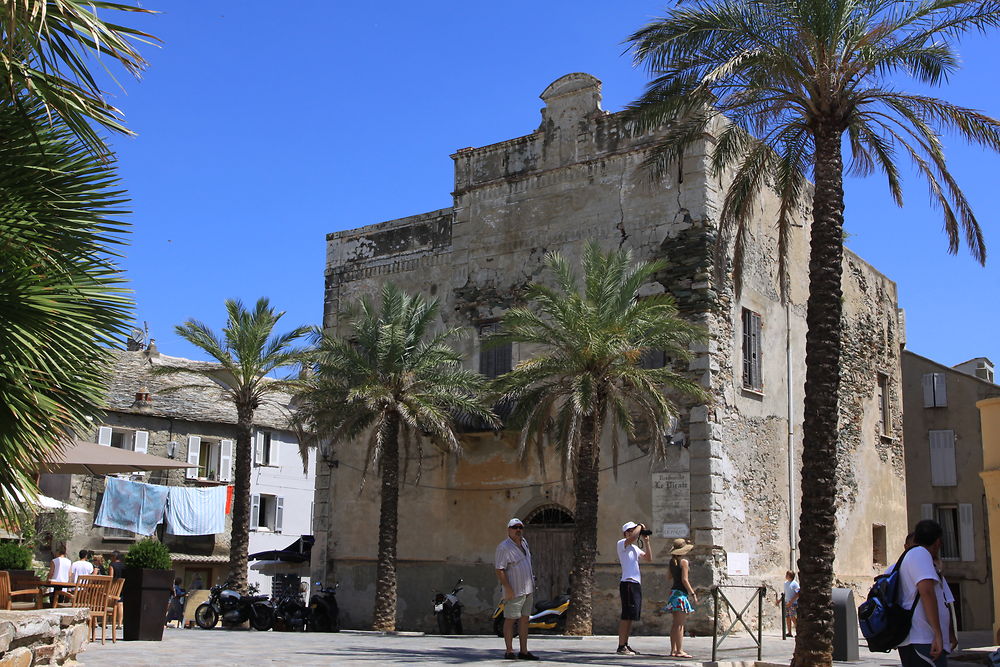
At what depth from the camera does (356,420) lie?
22.9m

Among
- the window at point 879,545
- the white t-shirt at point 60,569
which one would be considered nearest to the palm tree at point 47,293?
the white t-shirt at point 60,569

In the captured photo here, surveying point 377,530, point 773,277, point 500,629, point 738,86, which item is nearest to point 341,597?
point 377,530

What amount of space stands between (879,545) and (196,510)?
23651mm

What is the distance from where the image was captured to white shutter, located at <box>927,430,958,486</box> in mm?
33906

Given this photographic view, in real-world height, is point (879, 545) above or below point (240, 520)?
below

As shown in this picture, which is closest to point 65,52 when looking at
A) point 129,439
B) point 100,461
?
point 100,461

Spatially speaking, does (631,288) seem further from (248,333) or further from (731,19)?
(248,333)

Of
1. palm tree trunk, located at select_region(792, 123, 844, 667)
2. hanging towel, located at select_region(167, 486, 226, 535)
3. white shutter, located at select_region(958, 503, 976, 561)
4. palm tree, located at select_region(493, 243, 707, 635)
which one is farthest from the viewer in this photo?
hanging towel, located at select_region(167, 486, 226, 535)

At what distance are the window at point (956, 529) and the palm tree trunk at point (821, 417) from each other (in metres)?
22.8

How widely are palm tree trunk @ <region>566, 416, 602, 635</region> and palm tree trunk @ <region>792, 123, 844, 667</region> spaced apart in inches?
270

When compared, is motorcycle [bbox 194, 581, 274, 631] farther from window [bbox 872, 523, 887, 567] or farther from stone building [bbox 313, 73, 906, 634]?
window [bbox 872, 523, 887, 567]

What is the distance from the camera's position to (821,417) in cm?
1234

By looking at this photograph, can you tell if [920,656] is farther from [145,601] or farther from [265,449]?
[265,449]

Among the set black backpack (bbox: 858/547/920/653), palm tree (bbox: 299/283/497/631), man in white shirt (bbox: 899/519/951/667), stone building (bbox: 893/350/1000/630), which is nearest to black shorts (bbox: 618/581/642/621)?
black backpack (bbox: 858/547/920/653)
